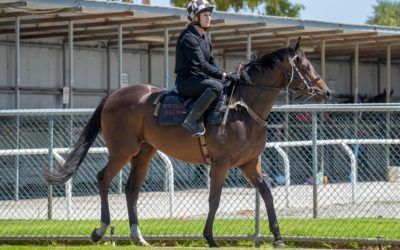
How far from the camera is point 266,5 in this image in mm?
59781

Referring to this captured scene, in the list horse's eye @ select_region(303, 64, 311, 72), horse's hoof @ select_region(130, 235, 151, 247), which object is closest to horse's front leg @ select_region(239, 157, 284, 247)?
horse's eye @ select_region(303, 64, 311, 72)

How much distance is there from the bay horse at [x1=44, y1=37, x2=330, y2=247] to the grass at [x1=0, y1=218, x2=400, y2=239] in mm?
1067

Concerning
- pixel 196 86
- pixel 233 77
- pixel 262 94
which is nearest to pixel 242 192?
pixel 262 94

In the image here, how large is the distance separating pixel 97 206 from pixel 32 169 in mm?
3052

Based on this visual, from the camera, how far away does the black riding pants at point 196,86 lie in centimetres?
1241

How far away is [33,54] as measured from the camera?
28.7 m

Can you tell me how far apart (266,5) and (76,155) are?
47.2m

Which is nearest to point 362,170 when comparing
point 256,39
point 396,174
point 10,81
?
point 396,174

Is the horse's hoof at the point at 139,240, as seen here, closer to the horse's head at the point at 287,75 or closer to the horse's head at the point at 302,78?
the horse's head at the point at 287,75

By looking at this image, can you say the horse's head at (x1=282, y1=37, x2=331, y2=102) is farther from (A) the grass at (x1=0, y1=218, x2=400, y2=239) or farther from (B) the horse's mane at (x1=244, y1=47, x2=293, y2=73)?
(A) the grass at (x1=0, y1=218, x2=400, y2=239)

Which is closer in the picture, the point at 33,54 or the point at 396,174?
the point at 396,174

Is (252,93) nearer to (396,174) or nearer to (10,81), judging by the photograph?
(396,174)

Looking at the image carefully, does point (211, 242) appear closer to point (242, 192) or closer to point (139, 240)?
point (139, 240)

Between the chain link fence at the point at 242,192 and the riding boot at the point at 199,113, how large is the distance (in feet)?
4.87
